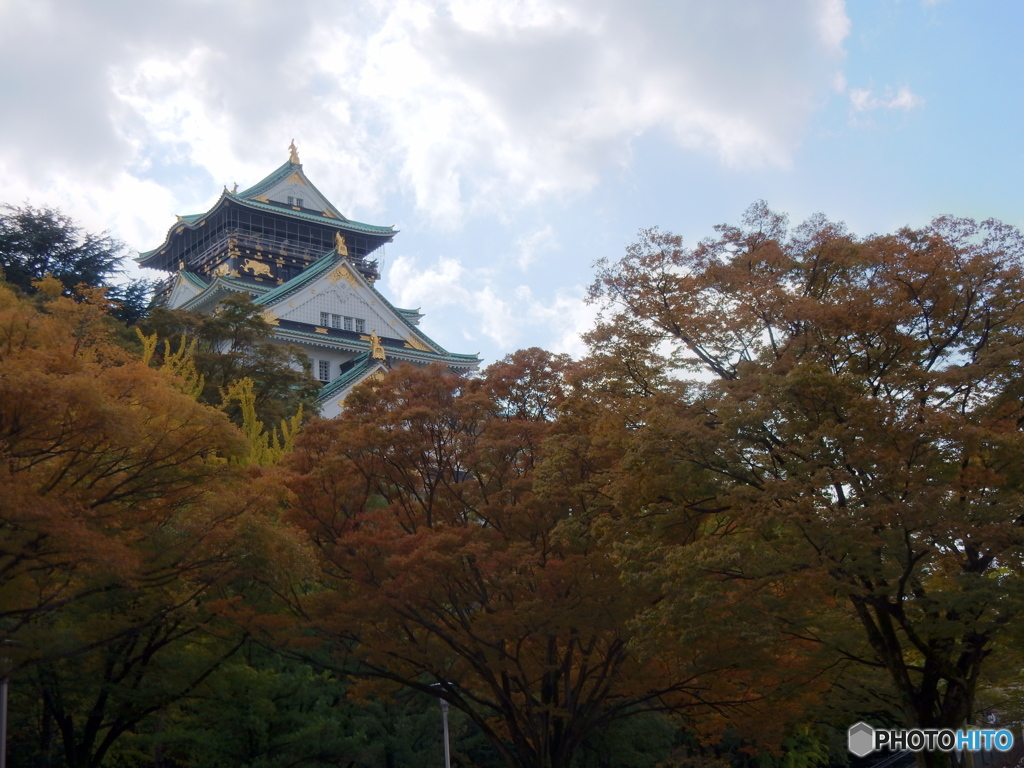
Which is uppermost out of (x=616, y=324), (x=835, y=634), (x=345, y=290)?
(x=345, y=290)

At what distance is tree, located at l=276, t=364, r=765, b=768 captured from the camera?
15.0m

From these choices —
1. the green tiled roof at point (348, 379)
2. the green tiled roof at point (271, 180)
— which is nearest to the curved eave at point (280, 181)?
the green tiled roof at point (271, 180)

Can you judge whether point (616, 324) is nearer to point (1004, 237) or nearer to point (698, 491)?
point (698, 491)

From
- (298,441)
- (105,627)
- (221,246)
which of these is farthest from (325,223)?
(105,627)

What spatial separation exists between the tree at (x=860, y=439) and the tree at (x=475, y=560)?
7.18 feet

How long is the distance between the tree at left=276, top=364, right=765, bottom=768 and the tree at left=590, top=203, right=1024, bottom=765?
2.19 meters

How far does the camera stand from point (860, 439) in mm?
12062

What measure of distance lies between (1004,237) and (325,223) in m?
44.1

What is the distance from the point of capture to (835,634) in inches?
576

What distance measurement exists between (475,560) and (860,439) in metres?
6.32

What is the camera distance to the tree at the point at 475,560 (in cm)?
1498

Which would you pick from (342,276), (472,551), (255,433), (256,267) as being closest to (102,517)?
(472,551)

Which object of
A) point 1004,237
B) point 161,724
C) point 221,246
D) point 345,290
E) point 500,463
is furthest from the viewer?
point 221,246

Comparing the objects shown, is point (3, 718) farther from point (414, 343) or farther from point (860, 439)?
point (414, 343)
